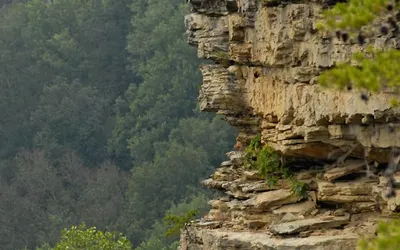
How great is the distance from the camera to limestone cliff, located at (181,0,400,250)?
24.0 m

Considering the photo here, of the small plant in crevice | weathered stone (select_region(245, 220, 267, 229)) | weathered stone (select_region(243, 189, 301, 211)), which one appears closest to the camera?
the small plant in crevice

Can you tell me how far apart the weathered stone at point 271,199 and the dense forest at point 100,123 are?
3669cm

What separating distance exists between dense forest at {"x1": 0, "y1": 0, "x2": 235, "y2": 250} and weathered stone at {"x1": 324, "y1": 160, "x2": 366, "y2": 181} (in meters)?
38.5

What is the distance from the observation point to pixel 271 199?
87.1 feet

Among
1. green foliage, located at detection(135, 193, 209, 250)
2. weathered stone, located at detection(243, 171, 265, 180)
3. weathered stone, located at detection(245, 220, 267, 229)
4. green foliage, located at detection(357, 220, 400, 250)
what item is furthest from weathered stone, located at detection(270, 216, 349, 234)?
green foliage, located at detection(135, 193, 209, 250)

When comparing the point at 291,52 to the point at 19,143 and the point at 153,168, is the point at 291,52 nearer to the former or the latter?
the point at 153,168

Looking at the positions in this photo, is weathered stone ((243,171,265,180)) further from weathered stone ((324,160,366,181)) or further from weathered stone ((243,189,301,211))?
weathered stone ((324,160,366,181))

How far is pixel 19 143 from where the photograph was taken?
8231 cm

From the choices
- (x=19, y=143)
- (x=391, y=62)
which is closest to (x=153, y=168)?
(x=19, y=143)

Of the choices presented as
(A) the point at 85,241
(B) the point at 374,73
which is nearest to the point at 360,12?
(B) the point at 374,73

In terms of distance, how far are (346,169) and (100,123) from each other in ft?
190

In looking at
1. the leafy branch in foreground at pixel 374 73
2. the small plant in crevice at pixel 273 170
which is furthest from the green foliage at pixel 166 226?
the leafy branch in foreground at pixel 374 73

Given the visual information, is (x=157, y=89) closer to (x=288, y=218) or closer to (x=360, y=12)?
(x=288, y=218)

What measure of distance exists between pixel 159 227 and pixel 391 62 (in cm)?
4887
